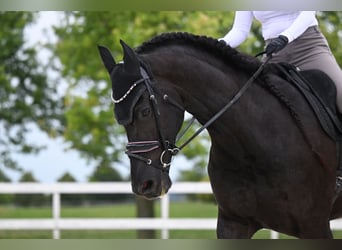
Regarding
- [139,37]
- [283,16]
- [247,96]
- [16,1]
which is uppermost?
[139,37]

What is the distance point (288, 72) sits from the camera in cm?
392

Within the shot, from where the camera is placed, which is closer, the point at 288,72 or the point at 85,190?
the point at 288,72

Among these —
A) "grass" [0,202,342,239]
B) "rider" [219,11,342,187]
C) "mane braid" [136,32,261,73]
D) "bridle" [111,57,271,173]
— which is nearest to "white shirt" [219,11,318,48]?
"rider" [219,11,342,187]

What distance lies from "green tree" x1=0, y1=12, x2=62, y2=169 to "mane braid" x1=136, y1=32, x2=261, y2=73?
34.5 feet

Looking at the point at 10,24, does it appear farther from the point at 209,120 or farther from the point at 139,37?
the point at 209,120

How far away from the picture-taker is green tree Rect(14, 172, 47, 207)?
17.5 metres

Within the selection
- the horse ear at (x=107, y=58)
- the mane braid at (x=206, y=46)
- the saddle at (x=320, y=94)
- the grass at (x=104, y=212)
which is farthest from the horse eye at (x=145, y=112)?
the grass at (x=104, y=212)

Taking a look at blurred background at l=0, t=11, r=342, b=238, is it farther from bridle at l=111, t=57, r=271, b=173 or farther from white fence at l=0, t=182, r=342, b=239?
bridle at l=111, t=57, r=271, b=173

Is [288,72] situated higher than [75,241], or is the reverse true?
[288,72]

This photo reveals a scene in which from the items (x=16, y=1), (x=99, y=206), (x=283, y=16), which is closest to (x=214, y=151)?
(x=283, y=16)

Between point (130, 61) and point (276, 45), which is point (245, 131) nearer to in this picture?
A: point (276, 45)

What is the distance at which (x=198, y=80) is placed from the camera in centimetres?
359

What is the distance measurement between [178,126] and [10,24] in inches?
437

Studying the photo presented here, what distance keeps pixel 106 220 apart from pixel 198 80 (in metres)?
7.98
